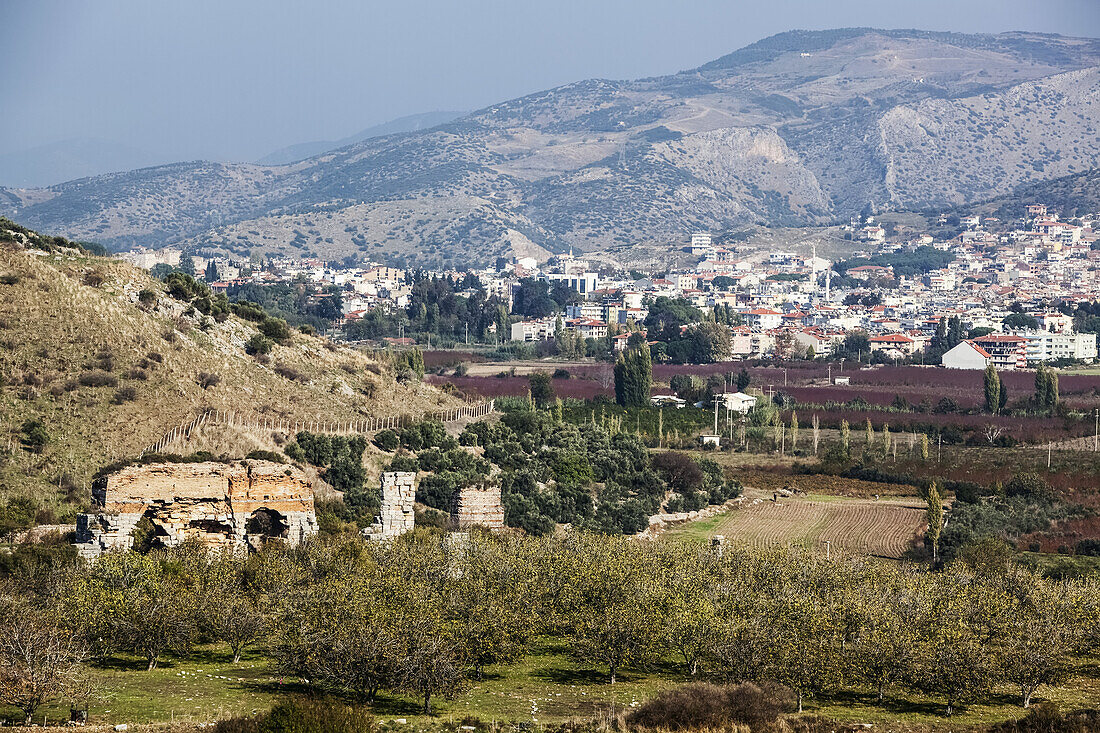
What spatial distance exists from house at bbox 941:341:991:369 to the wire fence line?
262ft

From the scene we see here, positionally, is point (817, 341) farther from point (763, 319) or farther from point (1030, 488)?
point (1030, 488)

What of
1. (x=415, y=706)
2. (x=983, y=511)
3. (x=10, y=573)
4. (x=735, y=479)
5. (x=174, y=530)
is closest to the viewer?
(x=415, y=706)

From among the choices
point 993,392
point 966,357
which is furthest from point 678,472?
point 966,357

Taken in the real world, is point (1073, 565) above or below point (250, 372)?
below

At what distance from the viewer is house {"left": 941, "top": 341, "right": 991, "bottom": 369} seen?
450 feet

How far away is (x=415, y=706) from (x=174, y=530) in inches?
477

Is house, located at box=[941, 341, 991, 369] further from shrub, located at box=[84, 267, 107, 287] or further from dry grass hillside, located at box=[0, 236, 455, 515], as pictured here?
shrub, located at box=[84, 267, 107, 287]

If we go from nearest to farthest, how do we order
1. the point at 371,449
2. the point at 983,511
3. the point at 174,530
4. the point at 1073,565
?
the point at 174,530
the point at 1073,565
the point at 371,449
the point at 983,511

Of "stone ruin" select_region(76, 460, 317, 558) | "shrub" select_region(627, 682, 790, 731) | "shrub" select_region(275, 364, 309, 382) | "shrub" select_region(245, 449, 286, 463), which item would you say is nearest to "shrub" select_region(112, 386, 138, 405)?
"shrub" select_region(275, 364, 309, 382)

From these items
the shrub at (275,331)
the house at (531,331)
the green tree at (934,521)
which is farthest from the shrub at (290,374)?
the house at (531,331)

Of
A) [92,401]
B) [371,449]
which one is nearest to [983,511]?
[371,449]

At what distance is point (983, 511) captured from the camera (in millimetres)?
59406

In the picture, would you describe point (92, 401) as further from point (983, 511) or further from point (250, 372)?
point (983, 511)

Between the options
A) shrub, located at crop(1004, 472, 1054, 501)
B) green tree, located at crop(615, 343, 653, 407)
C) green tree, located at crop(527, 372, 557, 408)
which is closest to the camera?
shrub, located at crop(1004, 472, 1054, 501)
